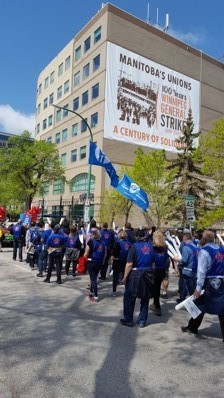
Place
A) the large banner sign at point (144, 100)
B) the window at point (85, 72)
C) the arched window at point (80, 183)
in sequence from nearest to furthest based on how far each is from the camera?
the large banner sign at point (144, 100) → the arched window at point (80, 183) → the window at point (85, 72)

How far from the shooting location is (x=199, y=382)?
4773mm

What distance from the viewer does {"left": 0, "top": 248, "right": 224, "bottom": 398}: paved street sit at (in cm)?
445

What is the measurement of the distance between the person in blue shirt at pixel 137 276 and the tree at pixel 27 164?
31105 millimetres

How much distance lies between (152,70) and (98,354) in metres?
42.7

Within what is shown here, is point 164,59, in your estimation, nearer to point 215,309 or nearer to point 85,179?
point 85,179

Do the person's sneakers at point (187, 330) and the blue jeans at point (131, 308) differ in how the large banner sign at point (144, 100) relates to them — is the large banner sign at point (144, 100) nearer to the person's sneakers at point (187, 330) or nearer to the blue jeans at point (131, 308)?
the blue jeans at point (131, 308)

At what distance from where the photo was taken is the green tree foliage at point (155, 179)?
32.3 metres

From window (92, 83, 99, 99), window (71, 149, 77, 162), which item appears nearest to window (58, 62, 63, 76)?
window (92, 83, 99, 99)

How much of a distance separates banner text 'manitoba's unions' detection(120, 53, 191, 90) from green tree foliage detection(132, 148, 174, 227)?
1357 centimetres

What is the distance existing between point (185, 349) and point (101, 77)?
124ft

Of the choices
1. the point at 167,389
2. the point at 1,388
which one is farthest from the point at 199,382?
the point at 1,388

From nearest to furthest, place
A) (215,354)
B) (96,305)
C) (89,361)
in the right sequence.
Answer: (89,361), (215,354), (96,305)

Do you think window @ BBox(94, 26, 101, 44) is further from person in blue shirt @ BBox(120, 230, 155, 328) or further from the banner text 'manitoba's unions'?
person in blue shirt @ BBox(120, 230, 155, 328)

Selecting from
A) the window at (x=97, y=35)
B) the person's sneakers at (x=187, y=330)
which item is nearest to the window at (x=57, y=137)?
the window at (x=97, y=35)
